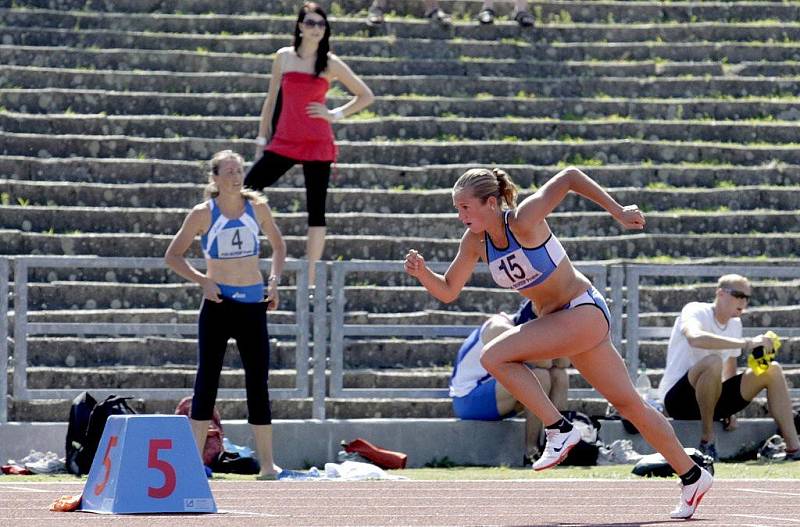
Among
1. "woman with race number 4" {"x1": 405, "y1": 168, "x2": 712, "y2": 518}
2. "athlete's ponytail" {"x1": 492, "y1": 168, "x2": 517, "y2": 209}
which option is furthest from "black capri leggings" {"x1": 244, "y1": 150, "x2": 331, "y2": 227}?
"athlete's ponytail" {"x1": 492, "y1": 168, "x2": 517, "y2": 209}

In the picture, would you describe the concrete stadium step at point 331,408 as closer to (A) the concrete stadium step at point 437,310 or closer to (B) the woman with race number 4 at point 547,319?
(A) the concrete stadium step at point 437,310

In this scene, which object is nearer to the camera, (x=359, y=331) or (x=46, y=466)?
(x=46, y=466)

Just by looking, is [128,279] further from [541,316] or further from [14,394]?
[541,316]

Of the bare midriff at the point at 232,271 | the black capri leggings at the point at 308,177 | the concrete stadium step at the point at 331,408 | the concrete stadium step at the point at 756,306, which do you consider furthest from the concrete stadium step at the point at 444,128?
the bare midriff at the point at 232,271

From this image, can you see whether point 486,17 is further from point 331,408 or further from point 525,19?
point 331,408

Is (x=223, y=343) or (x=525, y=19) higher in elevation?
(x=525, y=19)

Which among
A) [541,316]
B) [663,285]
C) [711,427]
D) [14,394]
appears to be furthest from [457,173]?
[541,316]

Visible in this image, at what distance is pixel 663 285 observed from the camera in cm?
1530

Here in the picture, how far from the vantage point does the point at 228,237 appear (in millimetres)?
11211

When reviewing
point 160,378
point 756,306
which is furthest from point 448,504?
point 756,306

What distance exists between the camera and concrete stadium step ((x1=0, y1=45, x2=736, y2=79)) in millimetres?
17391

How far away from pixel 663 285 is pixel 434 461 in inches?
136

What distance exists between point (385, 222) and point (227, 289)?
472 centimetres

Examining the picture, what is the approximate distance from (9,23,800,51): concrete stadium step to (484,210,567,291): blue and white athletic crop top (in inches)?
398
